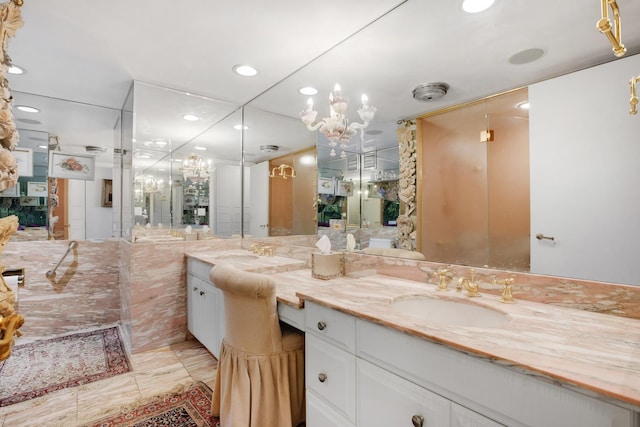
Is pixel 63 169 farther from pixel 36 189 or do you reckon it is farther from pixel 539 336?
pixel 539 336

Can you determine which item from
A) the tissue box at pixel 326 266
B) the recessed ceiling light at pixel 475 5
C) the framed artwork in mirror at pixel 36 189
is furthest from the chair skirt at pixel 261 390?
the framed artwork in mirror at pixel 36 189

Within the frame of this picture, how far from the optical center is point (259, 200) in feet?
10.4

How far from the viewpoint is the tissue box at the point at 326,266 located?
1891 millimetres

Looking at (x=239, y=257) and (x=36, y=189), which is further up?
(x=36, y=189)

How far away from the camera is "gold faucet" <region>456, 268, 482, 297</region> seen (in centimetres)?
133

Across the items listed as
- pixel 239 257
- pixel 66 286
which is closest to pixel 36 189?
pixel 66 286

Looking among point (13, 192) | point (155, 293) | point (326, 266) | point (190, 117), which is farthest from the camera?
point (190, 117)

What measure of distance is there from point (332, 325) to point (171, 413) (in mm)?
1382

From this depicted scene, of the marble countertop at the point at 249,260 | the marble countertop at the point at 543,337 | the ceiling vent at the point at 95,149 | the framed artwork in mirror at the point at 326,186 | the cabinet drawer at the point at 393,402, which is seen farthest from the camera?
the ceiling vent at the point at 95,149

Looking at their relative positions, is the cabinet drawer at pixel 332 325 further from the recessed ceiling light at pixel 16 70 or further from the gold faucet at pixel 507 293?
the recessed ceiling light at pixel 16 70

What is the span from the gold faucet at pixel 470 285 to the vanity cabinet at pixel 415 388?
1.72 ft

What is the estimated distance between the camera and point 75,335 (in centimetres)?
307

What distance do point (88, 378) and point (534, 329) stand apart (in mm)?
2886

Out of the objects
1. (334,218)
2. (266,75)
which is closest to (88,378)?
(334,218)
